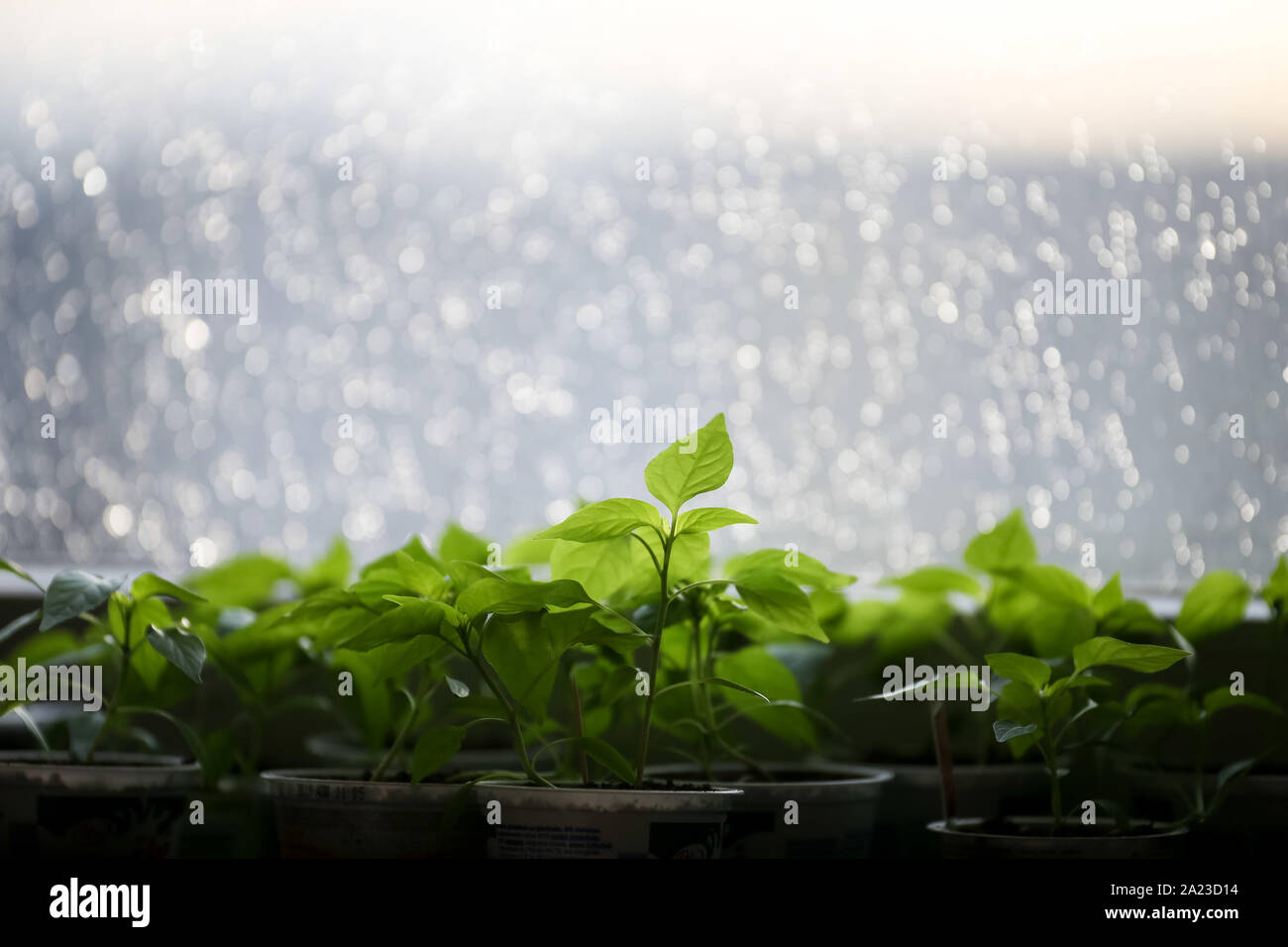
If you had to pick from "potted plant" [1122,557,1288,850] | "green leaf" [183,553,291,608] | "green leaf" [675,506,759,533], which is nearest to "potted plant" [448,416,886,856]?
"green leaf" [675,506,759,533]

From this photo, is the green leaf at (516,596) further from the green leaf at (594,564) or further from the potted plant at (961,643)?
the potted plant at (961,643)

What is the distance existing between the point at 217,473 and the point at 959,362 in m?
0.79

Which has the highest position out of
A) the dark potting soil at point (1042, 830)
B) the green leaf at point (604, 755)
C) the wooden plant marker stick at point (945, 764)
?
Answer: the green leaf at point (604, 755)

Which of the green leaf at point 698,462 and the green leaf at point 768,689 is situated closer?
the green leaf at point 698,462

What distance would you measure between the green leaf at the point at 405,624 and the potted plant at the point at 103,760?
0.12 m

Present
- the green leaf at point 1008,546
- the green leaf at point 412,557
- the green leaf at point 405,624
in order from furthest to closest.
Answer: the green leaf at point 1008,546 → the green leaf at point 412,557 → the green leaf at point 405,624

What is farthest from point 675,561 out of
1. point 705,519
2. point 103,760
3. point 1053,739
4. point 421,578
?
point 103,760

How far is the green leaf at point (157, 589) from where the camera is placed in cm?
65

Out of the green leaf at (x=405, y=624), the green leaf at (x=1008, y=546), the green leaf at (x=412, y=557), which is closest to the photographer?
the green leaf at (x=405, y=624)

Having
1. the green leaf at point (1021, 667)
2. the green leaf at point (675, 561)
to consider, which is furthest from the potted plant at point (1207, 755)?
the green leaf at point (675, 561)

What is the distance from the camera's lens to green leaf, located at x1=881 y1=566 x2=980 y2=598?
2.80 feet

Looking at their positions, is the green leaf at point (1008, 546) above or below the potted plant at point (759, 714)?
above
